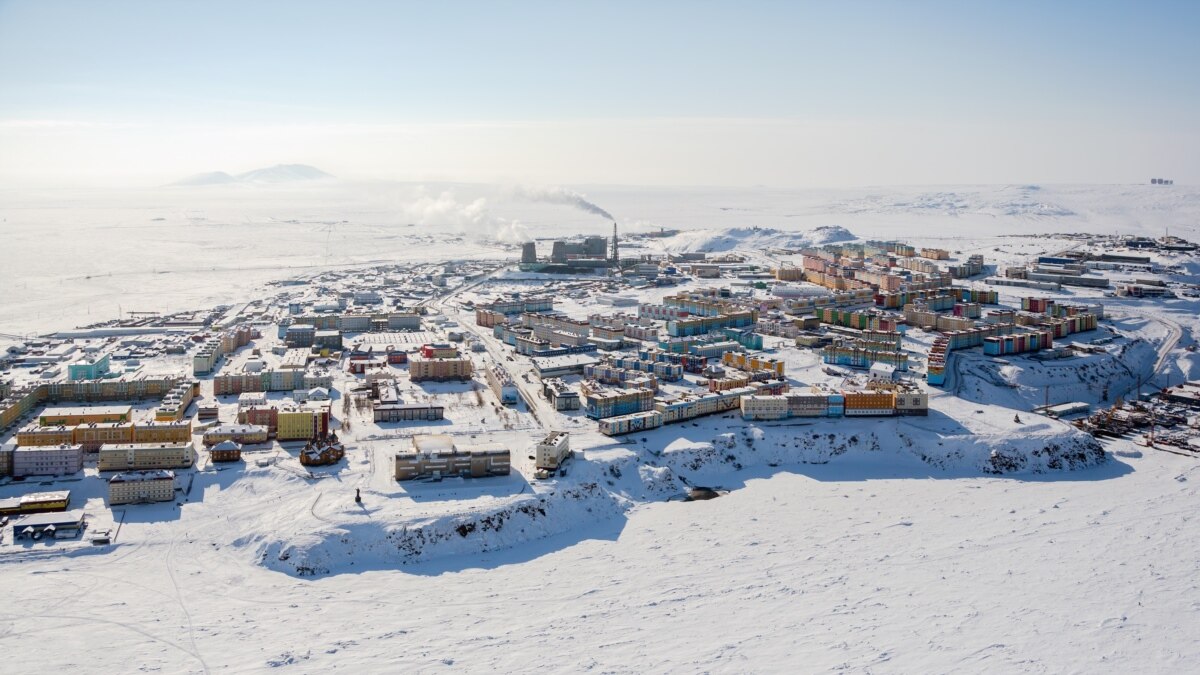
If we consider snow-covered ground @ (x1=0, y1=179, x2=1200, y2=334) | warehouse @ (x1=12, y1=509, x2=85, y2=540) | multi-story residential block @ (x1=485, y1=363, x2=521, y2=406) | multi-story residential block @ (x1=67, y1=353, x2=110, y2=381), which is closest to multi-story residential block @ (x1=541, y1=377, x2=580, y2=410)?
multi-story residential block @ (x1=485, y1=363, x2=521, y2=406)

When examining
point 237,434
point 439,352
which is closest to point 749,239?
point 439,352

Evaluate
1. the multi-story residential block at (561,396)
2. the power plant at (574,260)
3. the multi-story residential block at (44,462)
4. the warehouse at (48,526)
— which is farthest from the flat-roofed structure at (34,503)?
the power plant at (574,260)

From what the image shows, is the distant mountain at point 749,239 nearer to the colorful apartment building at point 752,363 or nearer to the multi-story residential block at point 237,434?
the colorful apartment building at point 752,363

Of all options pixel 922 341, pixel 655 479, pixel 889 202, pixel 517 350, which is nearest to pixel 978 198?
pixel 889 202

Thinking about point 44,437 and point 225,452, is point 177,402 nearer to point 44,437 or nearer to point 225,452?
point 44,437

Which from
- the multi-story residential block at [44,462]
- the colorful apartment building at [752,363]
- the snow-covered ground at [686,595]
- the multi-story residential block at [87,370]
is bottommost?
the snow-covered ground at [686,595]

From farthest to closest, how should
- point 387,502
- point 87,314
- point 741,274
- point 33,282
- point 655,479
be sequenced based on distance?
1. point 741,274
2. point 33,282
3. point 87,314
4. point 655,479
5. point 387,502

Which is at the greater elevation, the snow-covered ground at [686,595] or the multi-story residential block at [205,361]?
the multi-story residential block at [205,361]

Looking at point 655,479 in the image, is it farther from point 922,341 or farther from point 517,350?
point 922,341
